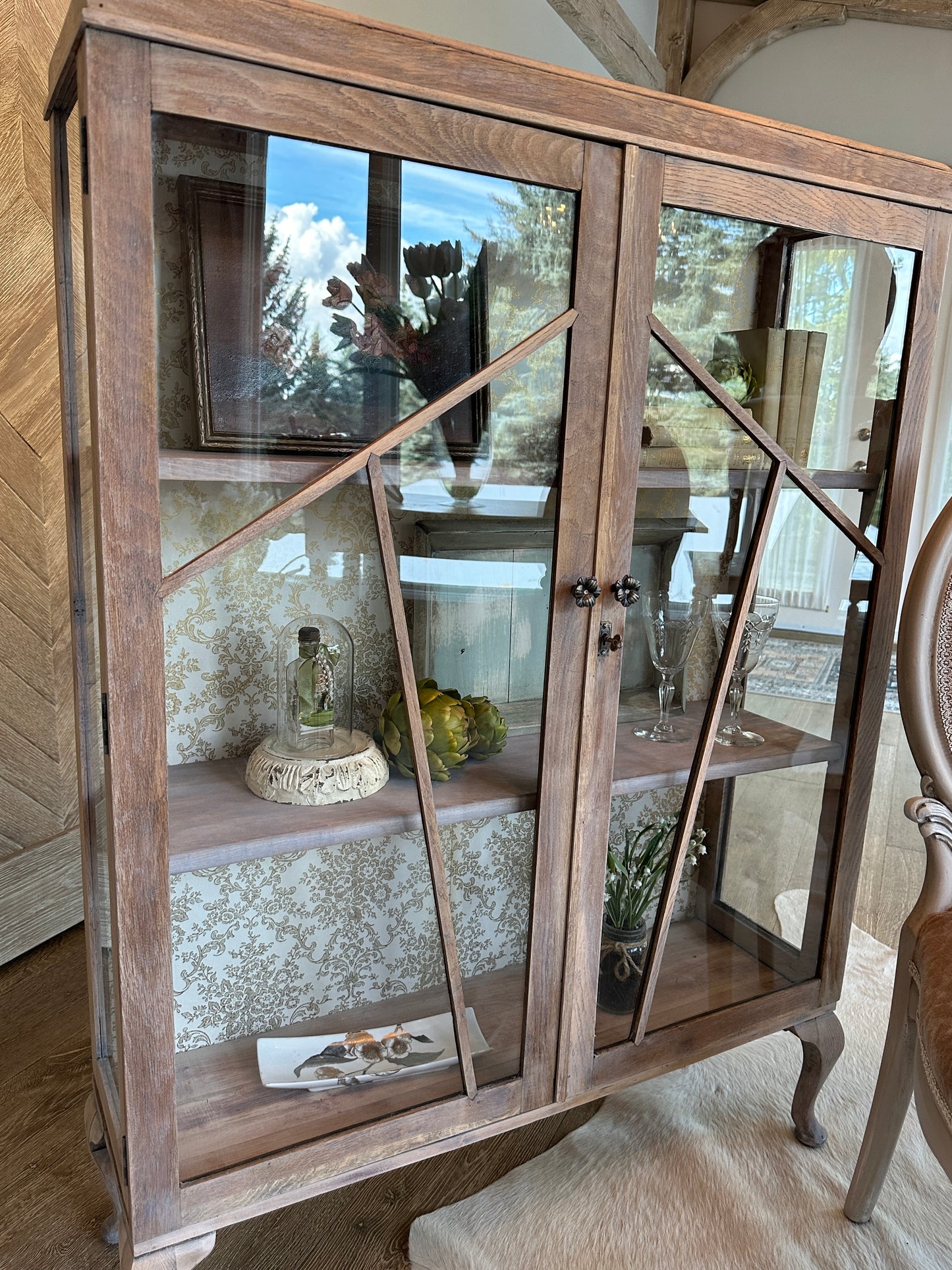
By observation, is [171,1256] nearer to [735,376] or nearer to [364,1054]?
[364,1054]

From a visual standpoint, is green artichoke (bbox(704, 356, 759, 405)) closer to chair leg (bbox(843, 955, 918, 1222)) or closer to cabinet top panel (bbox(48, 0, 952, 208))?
cabinet top panel (bbox(48, 0, 952, 208))

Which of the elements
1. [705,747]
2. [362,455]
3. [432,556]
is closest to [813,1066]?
[705,747]

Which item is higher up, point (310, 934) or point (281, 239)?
point (281, 239)

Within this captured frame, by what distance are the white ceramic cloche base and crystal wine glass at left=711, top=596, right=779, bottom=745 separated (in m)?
0.49

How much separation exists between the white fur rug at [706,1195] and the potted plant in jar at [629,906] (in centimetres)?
30

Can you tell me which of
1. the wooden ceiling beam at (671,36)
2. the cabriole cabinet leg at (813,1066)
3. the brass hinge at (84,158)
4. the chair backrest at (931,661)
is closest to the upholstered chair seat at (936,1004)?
the chair backrest at (931,661)

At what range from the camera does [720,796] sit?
1.26 metres

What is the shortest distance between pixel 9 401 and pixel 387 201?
1.33m

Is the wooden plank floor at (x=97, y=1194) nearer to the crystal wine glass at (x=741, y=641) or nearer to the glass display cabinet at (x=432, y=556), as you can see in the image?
the glass display cabinet at (x=432, y=556)

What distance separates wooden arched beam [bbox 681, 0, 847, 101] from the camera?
3.22 metres

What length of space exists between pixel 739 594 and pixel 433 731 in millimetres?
467

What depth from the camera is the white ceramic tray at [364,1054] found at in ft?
3.54

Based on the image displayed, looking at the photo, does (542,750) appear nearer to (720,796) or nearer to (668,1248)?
(720,796)

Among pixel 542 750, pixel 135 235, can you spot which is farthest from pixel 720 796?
pixel 135 235
